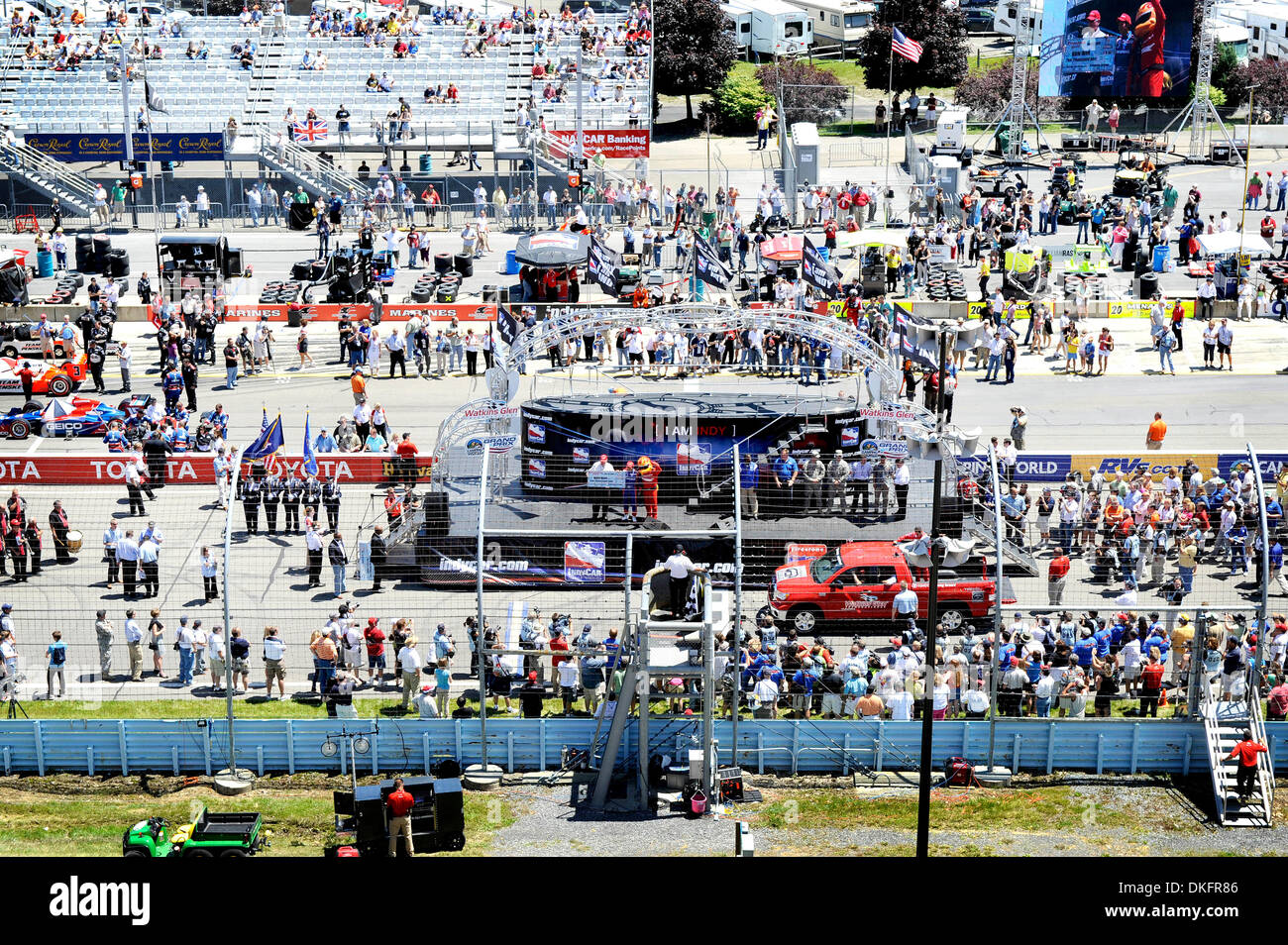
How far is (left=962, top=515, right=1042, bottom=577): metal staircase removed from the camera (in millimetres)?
25609

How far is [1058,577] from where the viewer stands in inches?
975

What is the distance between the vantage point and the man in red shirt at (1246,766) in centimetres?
2002

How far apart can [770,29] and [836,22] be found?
4621 mm

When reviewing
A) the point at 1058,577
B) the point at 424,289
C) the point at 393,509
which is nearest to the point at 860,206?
the point at 424,289

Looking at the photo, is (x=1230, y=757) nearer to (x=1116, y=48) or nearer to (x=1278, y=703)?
(x=1278, y=703)

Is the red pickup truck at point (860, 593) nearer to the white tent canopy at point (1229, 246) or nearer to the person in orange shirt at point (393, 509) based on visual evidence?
the person in orange shirt at point (393, 509)

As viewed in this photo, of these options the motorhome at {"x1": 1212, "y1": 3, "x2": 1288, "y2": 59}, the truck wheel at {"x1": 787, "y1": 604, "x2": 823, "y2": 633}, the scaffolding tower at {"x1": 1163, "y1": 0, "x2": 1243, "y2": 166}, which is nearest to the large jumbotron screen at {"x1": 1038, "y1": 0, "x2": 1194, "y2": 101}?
the scaffolding tower at {"x1": 1163, "y1": 0, "x2": 1243, "y2": 166}

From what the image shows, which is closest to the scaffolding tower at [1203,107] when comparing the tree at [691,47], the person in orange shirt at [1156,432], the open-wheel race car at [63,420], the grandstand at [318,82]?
the tree at [691,47]

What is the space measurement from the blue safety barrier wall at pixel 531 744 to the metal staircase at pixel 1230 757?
0.31 m

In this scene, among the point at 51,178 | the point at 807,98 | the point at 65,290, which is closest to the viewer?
the point at 65,290

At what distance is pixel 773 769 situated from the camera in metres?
21.4

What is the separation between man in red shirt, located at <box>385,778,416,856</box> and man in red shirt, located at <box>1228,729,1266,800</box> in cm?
961
